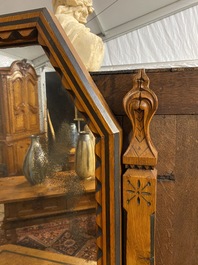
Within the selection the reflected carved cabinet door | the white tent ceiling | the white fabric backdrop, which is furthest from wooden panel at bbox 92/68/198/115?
the white fabric backdrop

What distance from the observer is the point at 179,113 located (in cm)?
51

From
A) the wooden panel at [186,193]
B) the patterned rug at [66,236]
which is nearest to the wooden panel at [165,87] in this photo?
the wooden panel at [186,193]

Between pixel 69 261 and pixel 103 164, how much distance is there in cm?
31

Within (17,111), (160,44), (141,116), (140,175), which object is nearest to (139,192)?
(140,175)

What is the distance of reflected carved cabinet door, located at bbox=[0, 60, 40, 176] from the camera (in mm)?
516

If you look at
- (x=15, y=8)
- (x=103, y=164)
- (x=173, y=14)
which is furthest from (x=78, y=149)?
(x=173, y=14)

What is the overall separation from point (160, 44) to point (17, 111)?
2638 millimetres

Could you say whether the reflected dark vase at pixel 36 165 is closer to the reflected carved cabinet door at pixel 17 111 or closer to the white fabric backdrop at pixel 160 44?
the reflected carved cabinet door at pixel 17 111

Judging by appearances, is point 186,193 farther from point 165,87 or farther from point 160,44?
point 160,44

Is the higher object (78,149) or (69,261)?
(78,149)

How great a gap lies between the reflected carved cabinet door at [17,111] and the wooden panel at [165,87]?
15cm

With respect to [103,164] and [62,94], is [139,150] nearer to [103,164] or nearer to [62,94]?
[103,164]

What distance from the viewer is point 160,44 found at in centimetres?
280

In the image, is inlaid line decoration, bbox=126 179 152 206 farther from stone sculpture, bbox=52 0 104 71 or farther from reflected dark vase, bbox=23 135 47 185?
stone sculpture, bbox=52 0 104 71
